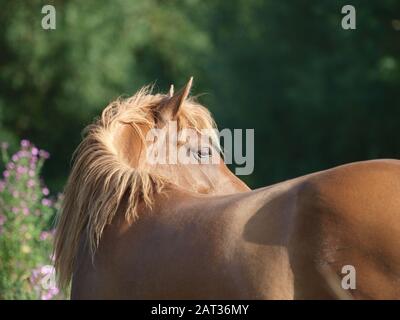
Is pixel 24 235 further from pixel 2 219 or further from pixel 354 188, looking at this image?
pixel 354 188

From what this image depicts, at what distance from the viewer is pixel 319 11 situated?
1543cm

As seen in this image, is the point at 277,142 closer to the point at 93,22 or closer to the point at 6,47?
the point at 93,22

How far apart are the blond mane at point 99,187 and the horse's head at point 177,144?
27mm

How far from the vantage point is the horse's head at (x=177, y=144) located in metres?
3.89

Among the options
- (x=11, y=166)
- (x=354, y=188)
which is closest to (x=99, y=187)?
(x=354, y=188)

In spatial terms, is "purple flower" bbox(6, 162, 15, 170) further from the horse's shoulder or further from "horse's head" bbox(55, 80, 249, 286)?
the horse's shoulder

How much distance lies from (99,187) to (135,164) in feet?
1.05

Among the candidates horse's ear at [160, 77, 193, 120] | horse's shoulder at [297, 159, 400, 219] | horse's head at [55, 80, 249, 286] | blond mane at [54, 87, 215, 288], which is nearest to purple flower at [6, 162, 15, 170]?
horse's head at [55, 80, 249, 286]

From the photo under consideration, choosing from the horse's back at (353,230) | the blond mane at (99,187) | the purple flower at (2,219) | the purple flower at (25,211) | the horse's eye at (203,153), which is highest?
the purple flower at (25,211)

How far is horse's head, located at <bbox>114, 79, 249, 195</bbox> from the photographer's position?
3889 mm

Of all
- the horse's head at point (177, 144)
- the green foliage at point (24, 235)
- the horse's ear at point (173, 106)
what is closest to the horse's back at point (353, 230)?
the horse's head at point (177, 144)

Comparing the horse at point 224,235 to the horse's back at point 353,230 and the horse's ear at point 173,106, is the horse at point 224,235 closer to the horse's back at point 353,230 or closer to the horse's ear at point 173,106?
the horse's back at point 353,230

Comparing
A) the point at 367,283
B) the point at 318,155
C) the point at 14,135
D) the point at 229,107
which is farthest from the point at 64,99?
the point at 367,283
